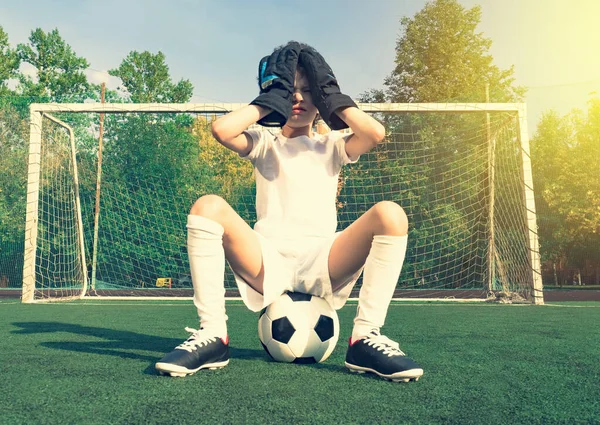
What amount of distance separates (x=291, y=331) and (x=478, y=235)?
855cm

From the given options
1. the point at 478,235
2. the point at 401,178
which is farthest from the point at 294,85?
the point at 401,178

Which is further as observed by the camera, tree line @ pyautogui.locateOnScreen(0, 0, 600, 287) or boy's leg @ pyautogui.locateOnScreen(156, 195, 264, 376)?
tree line @ pyautogui.locateOnScreen(0, 0, 600, 287)

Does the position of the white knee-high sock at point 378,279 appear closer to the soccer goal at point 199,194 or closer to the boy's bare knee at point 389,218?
the boy's bare knee at point 389,218

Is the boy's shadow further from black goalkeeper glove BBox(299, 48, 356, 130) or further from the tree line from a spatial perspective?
the tree line

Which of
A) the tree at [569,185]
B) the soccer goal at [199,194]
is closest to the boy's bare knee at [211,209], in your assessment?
the soccer goal at [199,194]

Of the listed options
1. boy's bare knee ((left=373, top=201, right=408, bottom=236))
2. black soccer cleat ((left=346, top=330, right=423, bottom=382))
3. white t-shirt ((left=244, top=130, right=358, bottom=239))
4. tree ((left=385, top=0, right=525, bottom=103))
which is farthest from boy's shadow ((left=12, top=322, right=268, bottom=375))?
tree ((left=385, top=0, right=525, bottom=103))

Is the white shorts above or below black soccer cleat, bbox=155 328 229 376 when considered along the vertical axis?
above

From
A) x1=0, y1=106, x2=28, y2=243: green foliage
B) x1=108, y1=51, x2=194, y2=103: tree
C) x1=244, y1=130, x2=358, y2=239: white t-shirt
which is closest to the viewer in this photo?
x1=244, y1=130, x2=358, y2=239: white t-shirt

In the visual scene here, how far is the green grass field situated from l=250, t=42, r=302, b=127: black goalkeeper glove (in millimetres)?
1128

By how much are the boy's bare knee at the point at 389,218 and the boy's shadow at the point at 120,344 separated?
0.92m

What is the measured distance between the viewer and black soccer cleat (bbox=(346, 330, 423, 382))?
1.99 m

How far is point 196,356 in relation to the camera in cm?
215

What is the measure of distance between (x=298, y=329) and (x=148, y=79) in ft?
80.1

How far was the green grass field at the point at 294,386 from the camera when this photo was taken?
1.51 m
